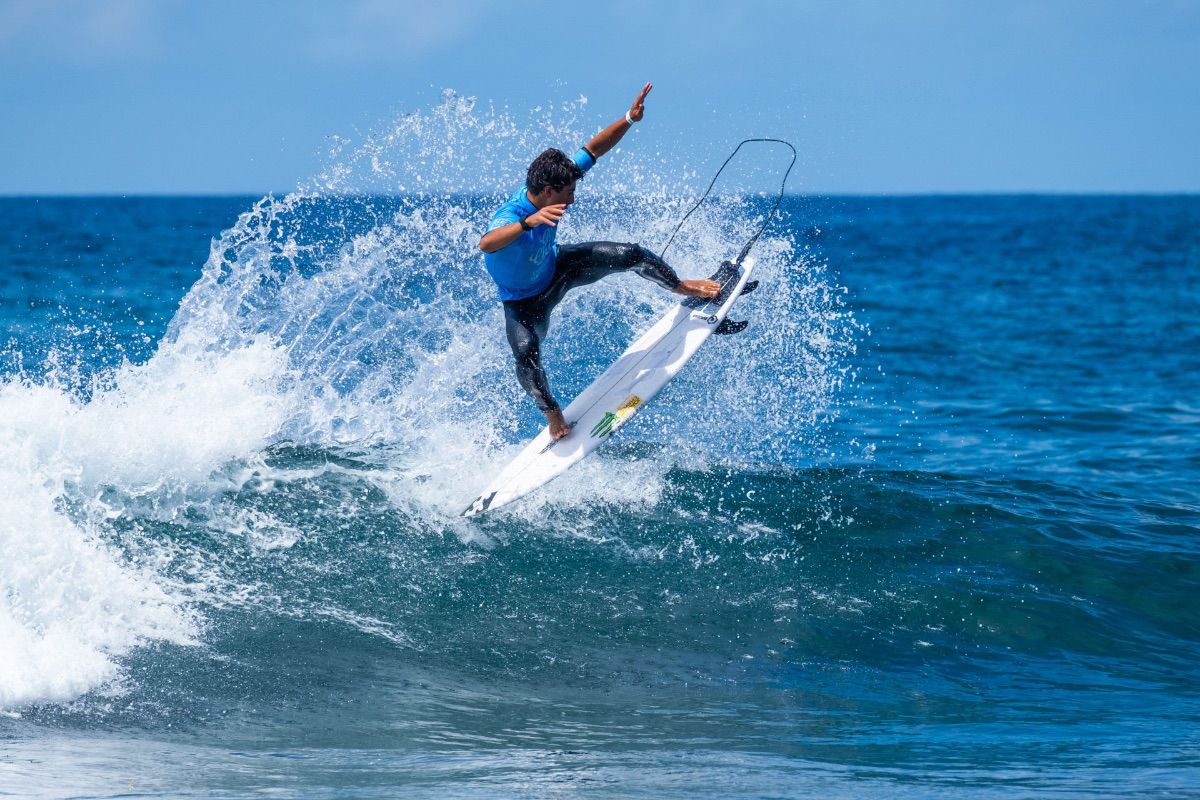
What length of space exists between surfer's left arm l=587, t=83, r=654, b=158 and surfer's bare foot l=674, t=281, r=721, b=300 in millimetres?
1210

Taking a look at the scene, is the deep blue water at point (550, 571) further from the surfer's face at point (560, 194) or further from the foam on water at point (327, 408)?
the surfer's face at point (560, 194)

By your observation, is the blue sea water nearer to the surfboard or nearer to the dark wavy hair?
the surfboard

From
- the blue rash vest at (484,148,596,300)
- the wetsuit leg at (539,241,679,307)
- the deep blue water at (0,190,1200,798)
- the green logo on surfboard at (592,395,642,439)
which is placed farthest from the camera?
the green logo on surfboard at (592,395,642,439)

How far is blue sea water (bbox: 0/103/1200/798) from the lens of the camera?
5188 millimetres

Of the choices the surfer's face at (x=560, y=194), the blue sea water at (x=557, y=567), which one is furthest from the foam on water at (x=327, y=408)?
the surfer's face at (x=560, y=194)

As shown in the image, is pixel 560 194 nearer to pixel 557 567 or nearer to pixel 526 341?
pixel 526 341

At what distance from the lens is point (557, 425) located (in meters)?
7.91

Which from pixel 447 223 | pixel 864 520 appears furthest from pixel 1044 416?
pixel 447 223

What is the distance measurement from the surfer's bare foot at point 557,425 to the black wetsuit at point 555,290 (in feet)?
0.24

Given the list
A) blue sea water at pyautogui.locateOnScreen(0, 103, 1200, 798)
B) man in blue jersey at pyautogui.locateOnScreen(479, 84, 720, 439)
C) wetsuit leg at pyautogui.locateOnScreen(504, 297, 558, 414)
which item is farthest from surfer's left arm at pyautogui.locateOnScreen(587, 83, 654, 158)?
blue sea water at pyautogui.locateOnScreen(0, 103, 1200, 798)

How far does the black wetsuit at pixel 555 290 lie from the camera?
24.3ft

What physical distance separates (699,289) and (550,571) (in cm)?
227

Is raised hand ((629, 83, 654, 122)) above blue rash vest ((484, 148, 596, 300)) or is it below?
above

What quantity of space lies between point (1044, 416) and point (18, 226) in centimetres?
4654
